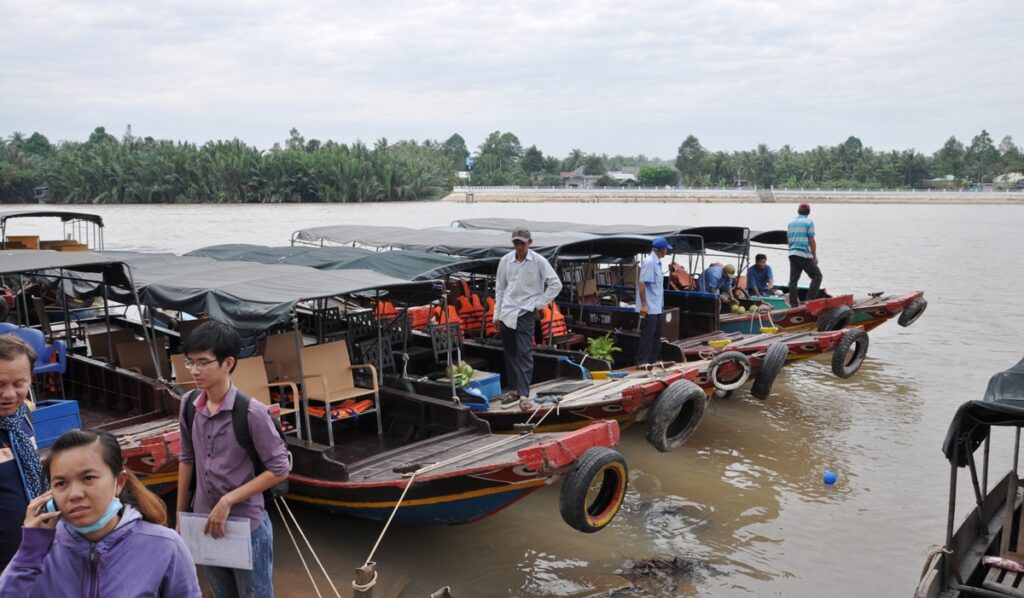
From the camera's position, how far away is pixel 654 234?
1152 cm

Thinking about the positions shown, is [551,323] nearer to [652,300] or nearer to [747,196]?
[652,300]

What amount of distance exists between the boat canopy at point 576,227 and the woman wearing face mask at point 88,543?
963cm

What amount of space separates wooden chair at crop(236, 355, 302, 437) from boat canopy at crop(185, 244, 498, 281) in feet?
5.94

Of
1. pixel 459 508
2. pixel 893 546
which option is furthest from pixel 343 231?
pixel 893 546

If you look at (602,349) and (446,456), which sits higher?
(602,349)

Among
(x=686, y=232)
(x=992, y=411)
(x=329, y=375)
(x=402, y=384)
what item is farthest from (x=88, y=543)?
(x=686, y=232)

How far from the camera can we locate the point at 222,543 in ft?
10.3

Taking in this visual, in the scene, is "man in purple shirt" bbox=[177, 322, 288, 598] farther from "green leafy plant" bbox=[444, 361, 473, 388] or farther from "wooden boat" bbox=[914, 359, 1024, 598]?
"green leafy plant" bbox=[444, 361, 473, 388]

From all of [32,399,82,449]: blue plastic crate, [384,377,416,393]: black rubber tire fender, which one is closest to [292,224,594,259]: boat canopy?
[384,377,416,393]: black rubber tire fender

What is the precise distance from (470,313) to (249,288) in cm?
394

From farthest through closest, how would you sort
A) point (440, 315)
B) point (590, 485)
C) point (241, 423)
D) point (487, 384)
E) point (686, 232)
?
point (686, 232) < point (440, 315) < point (487, 384) < point (590, 485) < point (241, 423)

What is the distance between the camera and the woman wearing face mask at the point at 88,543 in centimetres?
203

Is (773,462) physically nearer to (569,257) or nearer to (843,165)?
(569,257)

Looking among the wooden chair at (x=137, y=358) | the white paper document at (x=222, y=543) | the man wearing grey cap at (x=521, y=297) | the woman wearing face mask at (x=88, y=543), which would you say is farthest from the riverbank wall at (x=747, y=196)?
the woman wearing face mask at (x=88, y=543)
